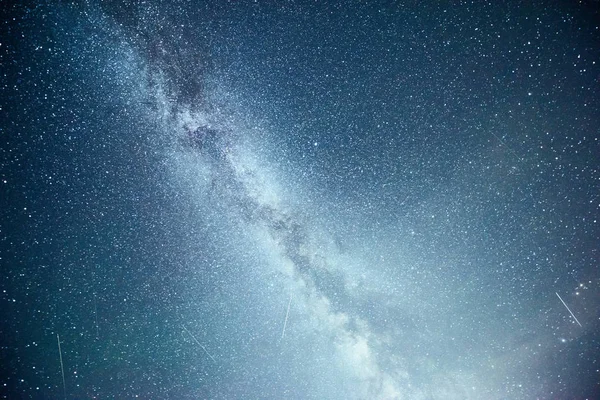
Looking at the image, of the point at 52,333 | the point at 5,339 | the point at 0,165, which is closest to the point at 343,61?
the point at 0,165

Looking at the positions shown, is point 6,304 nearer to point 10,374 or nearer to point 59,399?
point 10,374

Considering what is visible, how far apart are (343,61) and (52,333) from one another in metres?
3.67

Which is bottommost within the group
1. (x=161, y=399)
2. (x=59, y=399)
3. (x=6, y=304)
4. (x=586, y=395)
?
(x=586, y=395)

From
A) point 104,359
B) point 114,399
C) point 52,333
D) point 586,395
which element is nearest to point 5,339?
point 52,333

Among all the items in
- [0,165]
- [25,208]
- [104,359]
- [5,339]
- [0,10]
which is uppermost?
[0,10]

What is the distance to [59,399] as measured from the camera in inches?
91.1

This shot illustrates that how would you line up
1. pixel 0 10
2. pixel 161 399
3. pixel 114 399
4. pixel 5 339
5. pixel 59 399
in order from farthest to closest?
pixel 161 399, pixel 114 399, pixel 59 399, pixel 5 339, pixel 0 10

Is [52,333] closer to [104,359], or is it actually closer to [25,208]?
[104,359]

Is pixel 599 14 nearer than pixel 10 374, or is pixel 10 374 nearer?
pixel 599 14

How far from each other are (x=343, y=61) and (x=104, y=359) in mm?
3778

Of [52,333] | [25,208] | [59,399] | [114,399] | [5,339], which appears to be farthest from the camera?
[114,399]

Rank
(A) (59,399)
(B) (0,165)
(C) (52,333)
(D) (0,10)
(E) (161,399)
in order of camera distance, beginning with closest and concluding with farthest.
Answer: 1. (D) (0,10)
2. (B) (0,165)
3. (C) (52,333)
4. (A) (59,399)
5. (E) (161,399)

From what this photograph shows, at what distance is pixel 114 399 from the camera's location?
2539mm

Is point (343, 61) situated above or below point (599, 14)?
above
